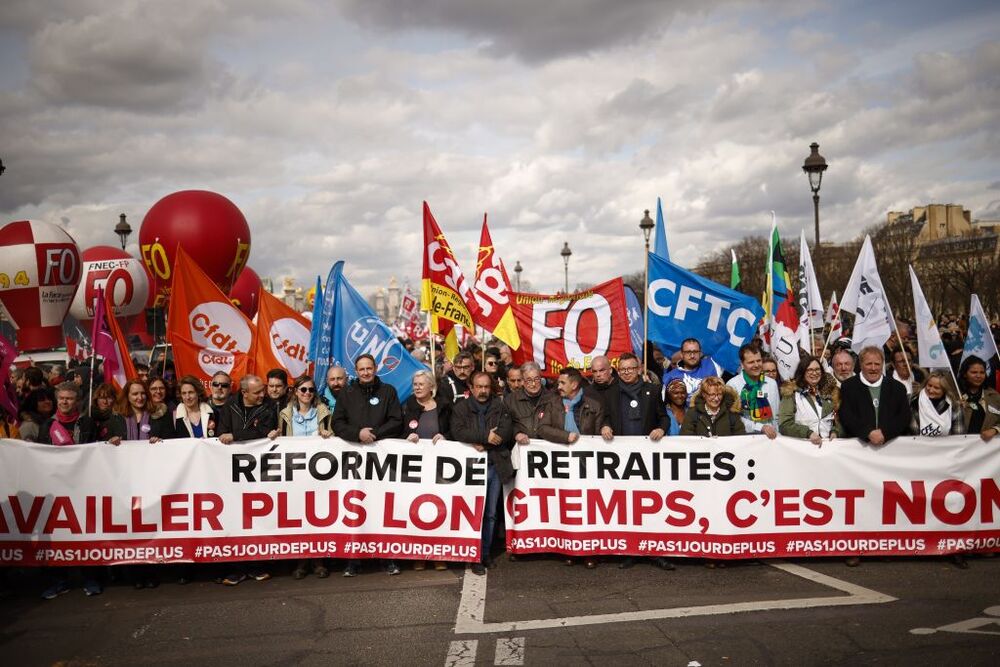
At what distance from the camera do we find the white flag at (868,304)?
35.2ft

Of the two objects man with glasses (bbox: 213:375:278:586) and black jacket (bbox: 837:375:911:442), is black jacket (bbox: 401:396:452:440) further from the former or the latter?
black jacket (bbox: 837:375:911:442)

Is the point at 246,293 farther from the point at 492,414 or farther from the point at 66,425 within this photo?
the point at 492,414

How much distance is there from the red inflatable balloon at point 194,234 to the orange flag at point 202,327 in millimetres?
9761

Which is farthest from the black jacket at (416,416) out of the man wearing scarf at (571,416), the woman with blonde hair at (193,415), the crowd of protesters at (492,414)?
the woman with blonde hair at (193,415)

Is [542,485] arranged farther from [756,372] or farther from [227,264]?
[227,264]

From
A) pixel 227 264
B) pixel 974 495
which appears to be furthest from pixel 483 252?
pixel 227 264

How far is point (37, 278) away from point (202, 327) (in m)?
12.9

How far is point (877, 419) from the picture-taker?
23.6ft

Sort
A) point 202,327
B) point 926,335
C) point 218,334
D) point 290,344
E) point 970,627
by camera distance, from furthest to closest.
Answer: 1. point 290,344
2. point 218,334
3. point 202,327
4. point 926,335
5. point 970,627

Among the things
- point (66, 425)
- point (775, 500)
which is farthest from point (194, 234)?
point (775, 500)

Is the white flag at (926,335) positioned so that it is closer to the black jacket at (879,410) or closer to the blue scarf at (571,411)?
the black jacket at (879,410)

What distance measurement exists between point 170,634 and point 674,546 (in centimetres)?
412

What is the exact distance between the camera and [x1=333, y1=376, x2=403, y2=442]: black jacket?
289 inches

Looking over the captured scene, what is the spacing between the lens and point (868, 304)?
10906 mm
